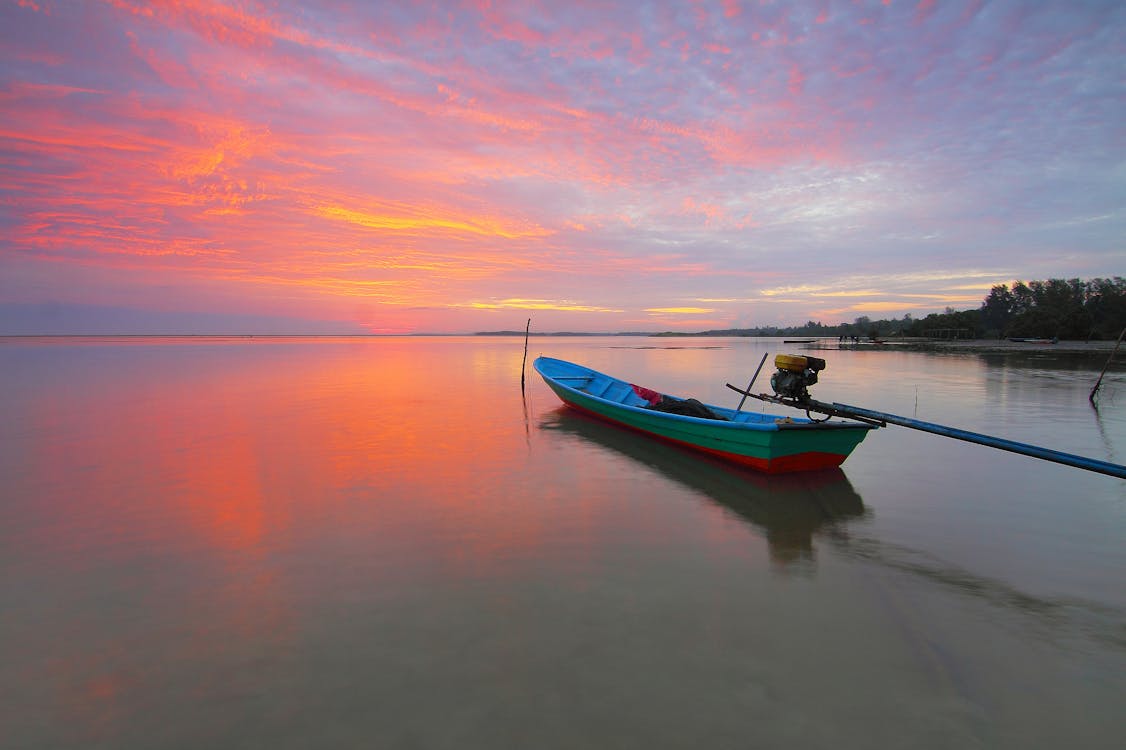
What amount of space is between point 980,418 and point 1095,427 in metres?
2.46

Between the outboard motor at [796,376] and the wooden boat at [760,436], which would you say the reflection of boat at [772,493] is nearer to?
the wooden boat at [760,436]

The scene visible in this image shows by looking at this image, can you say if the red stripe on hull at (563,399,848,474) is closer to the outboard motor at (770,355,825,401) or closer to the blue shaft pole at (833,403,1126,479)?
the outboard motor at (770,355,825,401)

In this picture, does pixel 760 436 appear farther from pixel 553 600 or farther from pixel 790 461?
pixel 553 600

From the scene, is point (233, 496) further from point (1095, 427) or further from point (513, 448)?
point (1095, 427)

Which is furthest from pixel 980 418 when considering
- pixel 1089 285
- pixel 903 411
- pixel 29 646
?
pixel 1089 285

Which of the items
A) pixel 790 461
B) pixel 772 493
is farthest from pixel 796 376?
pixel 772 493

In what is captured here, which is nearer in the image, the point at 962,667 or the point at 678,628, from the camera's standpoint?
the point at 962,667

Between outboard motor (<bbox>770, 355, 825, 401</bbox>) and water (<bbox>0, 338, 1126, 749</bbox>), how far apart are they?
5.54 ft

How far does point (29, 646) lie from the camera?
434 centimetres

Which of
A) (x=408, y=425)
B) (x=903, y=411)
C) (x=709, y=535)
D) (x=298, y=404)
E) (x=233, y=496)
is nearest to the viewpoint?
(x=709, y=535)

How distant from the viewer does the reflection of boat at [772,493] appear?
283 inches

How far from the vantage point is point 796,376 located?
909cm

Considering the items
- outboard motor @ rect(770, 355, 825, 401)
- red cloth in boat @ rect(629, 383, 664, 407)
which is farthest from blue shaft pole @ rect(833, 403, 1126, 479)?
red cloth in boat @ rect(629, 383, 664, 407)

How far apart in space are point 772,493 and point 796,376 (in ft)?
6.97
